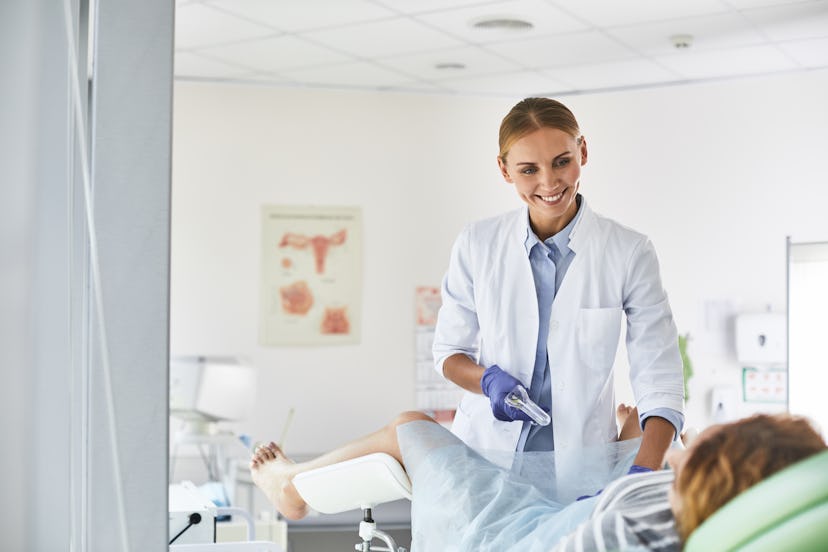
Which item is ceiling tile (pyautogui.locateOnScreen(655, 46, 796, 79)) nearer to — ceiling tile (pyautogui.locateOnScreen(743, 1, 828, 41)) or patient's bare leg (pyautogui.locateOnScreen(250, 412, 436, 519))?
ceiling tile (pyautogui.locateOnScreen(743, 1, 828, 41))

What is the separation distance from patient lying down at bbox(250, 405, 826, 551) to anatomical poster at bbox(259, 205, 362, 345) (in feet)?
7.94

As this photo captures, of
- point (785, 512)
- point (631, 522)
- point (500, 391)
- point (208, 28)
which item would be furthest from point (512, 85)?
point (785, 512)

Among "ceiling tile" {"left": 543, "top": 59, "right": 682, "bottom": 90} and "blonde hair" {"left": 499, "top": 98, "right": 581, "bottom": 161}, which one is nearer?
"blonde hair" {"left": 499, "top": 98, "right": 581, "bottom": 161}

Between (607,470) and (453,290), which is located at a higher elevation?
(453,290)

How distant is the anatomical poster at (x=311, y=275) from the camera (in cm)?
490

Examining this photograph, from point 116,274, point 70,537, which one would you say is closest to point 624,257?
point 116,274

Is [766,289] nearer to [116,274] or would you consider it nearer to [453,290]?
[453,290]

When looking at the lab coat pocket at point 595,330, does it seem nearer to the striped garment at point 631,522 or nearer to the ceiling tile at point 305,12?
the striped garment at point 631,522

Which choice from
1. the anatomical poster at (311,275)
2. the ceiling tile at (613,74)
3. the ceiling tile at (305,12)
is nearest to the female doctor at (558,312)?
the ceiling tile at (305,12)

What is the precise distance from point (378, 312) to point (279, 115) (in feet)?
3.55

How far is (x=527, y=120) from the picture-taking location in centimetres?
214

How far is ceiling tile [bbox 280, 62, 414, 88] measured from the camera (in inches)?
179

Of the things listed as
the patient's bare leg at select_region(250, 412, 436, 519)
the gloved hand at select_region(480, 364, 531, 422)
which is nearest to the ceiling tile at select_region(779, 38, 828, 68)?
the gloved hand at select_region(480, 364, 531, 422)

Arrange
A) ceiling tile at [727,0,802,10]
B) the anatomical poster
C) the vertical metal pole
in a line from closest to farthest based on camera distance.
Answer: the vertical metal pole
ceiling tile at [727,0,802,10]
the anatomical poster
